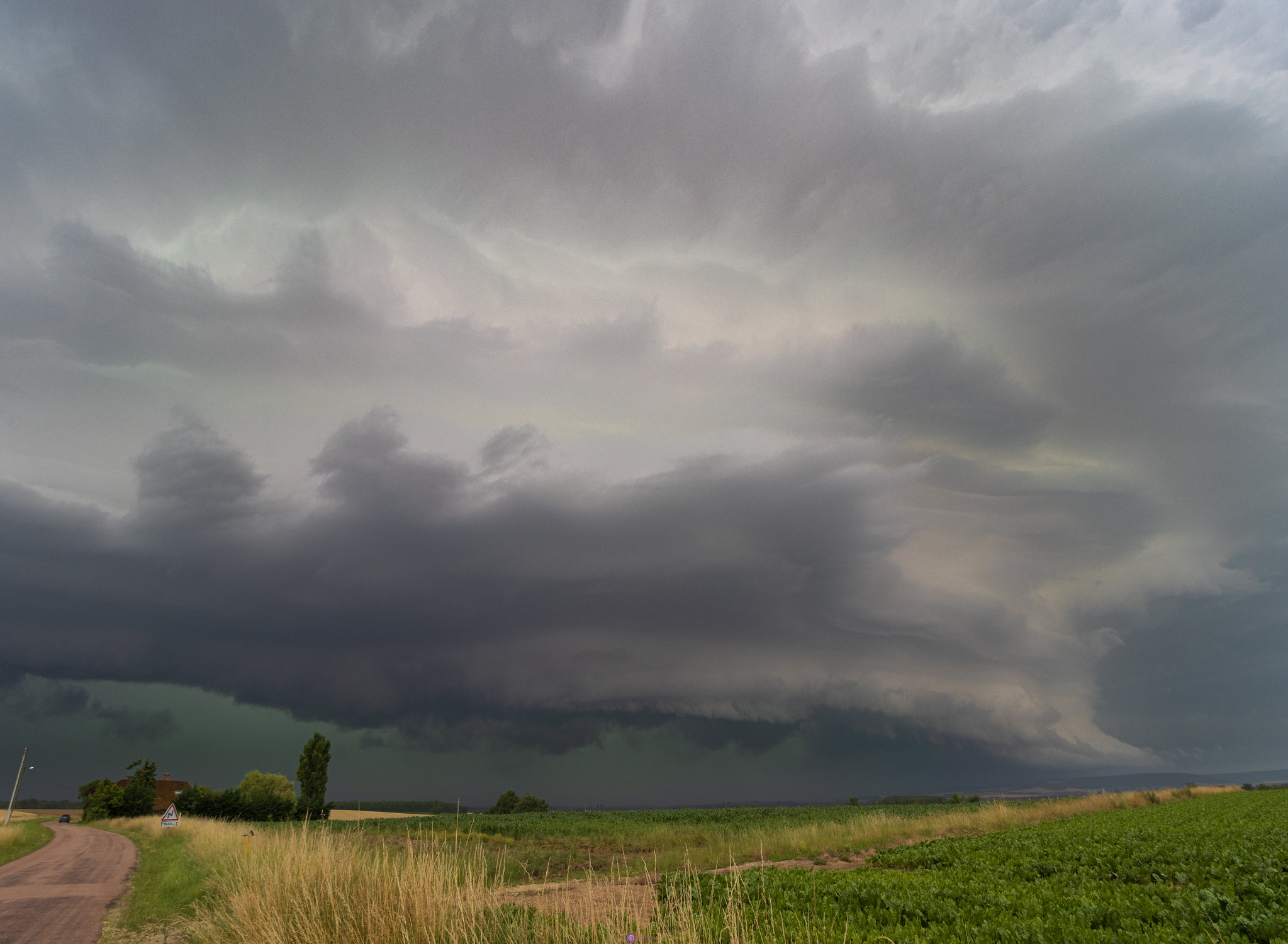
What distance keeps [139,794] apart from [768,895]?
277 feet

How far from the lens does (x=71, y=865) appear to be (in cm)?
2517

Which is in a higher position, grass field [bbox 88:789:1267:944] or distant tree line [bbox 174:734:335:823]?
grass field [bbox 88:789:1267:944]

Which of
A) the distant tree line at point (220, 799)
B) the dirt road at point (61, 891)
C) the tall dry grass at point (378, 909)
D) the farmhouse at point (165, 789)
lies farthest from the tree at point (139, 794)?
the tall dry grass at point (378, 909)

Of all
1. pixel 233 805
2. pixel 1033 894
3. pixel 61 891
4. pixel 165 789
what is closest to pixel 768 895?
pixel 1033 894

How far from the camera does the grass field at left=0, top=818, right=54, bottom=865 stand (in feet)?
96.6

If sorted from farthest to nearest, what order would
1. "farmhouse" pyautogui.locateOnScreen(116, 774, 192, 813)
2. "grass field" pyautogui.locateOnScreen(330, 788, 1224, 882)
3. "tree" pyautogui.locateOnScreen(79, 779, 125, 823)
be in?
"farmhouse" pyautogui.locateOnScreen(116, 774, 192, 813) → "tree" pyautogui.locateOnScreen(79, 779, 125, 823) → "grass field" pyautogui.locateOnScreen(330, 788, 1224, 882)

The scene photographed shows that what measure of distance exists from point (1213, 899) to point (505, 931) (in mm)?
10656

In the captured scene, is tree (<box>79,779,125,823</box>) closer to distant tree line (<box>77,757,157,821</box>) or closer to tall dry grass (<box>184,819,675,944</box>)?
distant tree line (<box>77,757,157,821</box>)

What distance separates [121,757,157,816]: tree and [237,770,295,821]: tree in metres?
8.59

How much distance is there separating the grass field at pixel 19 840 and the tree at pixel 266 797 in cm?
3415

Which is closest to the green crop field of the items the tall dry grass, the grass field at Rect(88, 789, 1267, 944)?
the grass field at Rect(88, 789, 1267, 944)

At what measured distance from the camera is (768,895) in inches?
497

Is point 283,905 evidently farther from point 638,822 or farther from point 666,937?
point 638,822

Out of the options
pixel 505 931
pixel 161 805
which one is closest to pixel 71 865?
pixel 505 931
